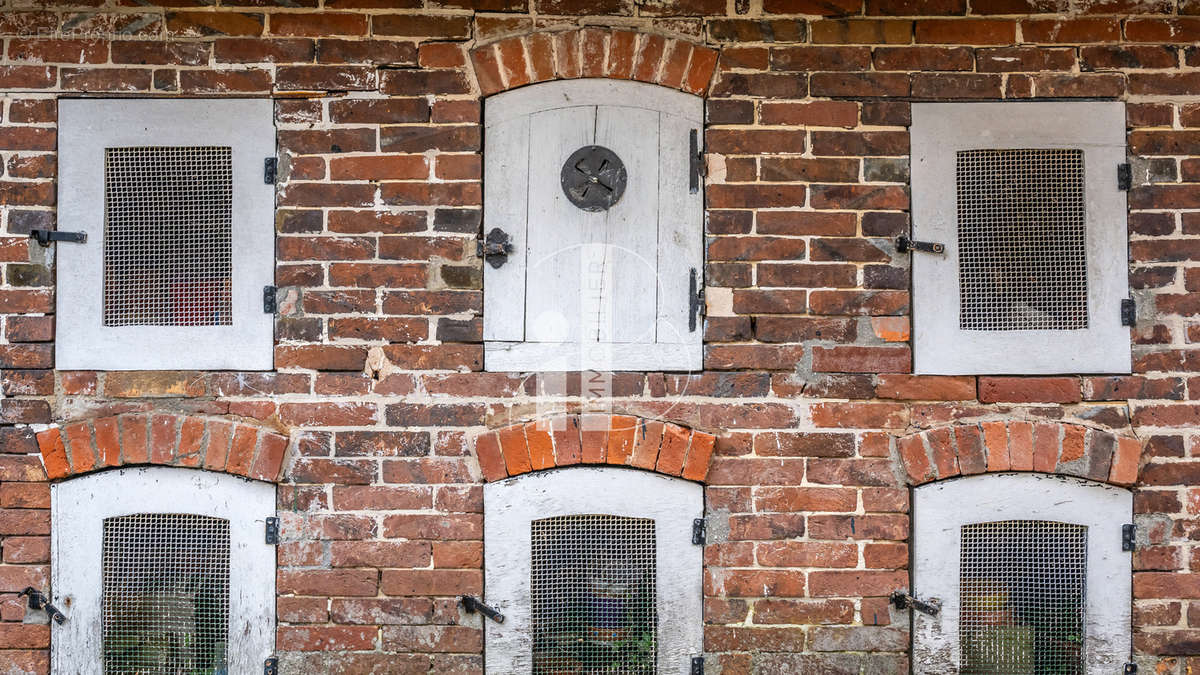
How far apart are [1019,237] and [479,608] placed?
233 cm

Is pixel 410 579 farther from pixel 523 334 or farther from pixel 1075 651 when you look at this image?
pixel 1075 651

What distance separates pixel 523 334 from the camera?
11.7ft

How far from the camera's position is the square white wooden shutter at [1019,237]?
3.60m

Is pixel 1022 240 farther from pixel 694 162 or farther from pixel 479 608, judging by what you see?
pixel 479 608

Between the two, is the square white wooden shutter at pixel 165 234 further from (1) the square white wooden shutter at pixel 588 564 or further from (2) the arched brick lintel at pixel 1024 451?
(2) the arched brick lintel at pixel 1024 451

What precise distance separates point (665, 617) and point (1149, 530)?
175cm

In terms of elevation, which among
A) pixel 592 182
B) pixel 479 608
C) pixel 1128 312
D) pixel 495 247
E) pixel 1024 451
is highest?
pixel 592 182

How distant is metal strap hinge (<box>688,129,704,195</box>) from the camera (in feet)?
11.8

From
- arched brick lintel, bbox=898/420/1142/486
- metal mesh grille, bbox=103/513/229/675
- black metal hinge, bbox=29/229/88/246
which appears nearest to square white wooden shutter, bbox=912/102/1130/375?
arched brick lintel, bbox=898/420/1142/486

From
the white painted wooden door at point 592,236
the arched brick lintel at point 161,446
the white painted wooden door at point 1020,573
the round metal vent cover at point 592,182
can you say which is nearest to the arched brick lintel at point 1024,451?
the white painted wooden door at point 1020,573

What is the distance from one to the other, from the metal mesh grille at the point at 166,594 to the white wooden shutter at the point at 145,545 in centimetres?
3

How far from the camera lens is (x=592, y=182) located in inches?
141

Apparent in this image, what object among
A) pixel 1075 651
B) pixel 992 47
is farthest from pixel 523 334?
pixel 1075 651

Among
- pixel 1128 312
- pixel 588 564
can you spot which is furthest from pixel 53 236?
pixel 1128 312
